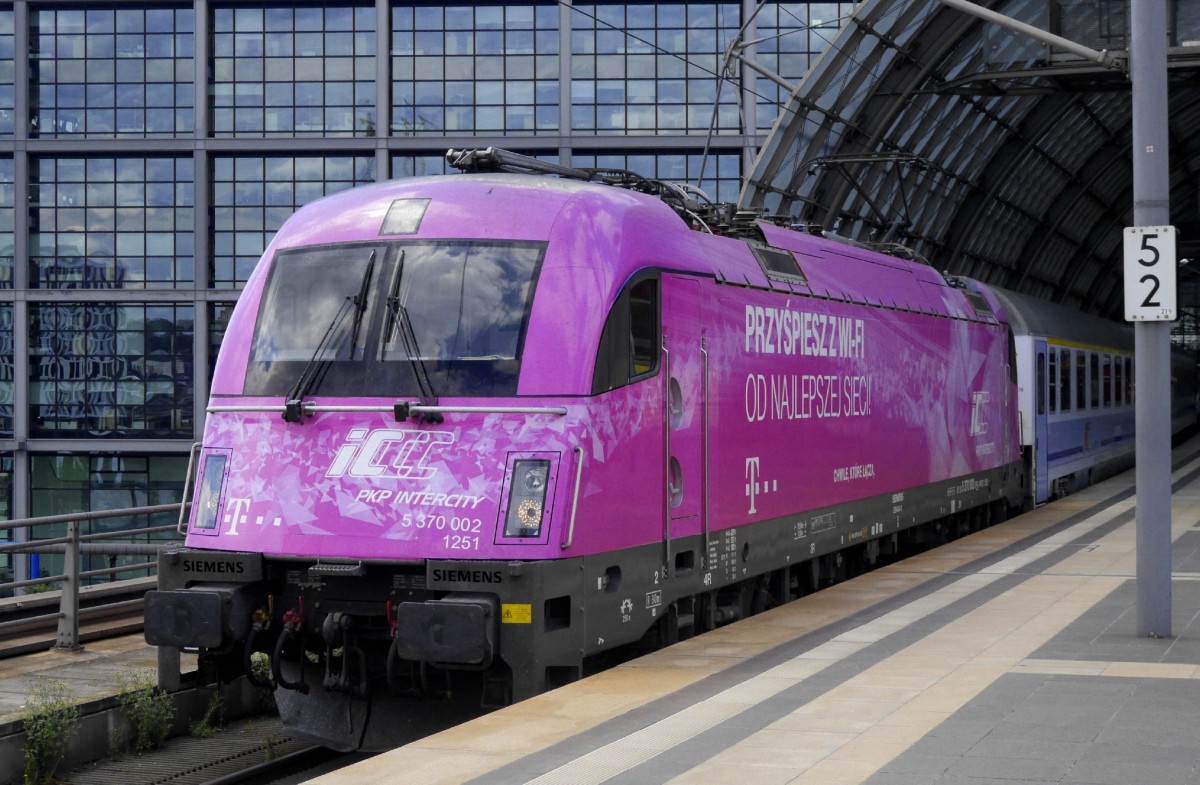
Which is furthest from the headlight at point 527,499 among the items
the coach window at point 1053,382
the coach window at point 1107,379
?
the coach window at point 1107,379

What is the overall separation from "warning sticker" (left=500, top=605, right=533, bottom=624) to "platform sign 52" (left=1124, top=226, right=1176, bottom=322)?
5.06 meters

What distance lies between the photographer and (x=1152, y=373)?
1159 centimetres

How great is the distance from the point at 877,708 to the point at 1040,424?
18.1 metres

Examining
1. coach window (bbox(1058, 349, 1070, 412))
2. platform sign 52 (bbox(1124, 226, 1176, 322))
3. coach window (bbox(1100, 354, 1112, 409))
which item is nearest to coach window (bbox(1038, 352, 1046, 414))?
coach window (bbox(1058, 349, 1070, 412))

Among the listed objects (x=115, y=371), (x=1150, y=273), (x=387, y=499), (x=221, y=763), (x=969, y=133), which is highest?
(x=969, y=133)

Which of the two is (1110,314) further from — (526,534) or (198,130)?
(526,534)

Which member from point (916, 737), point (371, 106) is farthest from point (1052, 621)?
point (371, 106)

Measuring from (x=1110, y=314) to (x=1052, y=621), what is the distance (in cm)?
6558

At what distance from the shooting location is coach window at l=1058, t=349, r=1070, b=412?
91.6ft

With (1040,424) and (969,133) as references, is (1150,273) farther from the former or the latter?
(969,133)

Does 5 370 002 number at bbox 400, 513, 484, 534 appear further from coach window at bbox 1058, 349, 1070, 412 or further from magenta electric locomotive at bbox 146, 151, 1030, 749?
coach window at bbox 1058, 349, 1070, 412

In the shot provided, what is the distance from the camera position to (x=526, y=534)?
9617 millimetres

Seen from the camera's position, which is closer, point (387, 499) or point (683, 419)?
point (387, 499)

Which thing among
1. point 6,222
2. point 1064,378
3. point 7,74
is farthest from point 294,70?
point 1064,378
